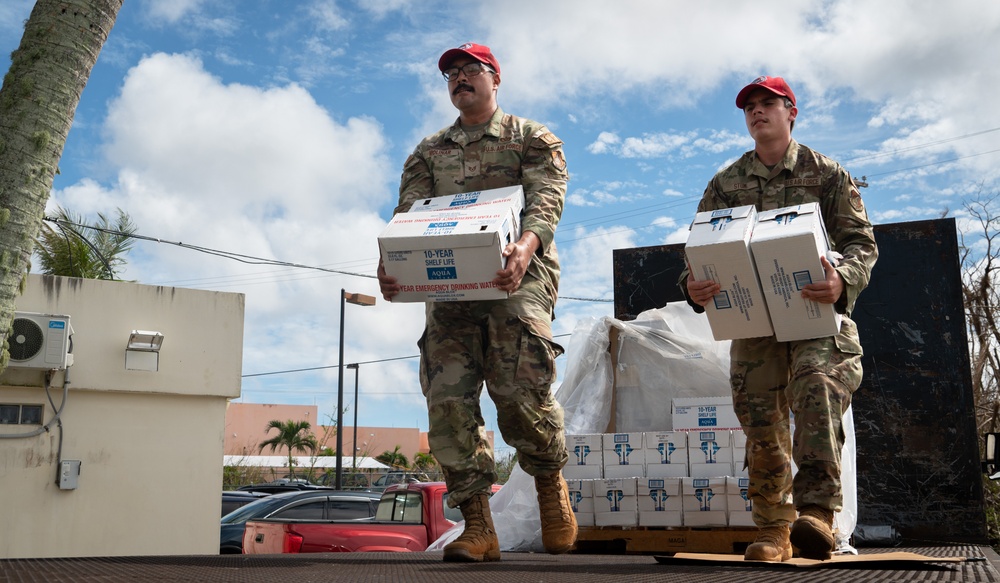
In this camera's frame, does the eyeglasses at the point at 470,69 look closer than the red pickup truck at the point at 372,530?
Yes

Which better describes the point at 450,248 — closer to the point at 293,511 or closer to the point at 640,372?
the point at 640,372

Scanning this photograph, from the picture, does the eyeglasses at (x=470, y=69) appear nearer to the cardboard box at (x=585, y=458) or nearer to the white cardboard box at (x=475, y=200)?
the white cardboard box at (x=475, y=200)

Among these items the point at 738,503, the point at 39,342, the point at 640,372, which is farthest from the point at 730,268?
the point at 39,342

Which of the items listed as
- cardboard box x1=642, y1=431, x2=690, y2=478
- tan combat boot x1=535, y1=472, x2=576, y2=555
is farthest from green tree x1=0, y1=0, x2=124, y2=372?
cardboard box x1=642, y1=431, x2=690, y2=478

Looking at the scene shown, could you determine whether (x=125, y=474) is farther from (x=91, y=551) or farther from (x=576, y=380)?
(x=576, y=380)

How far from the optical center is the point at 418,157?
3994 mm

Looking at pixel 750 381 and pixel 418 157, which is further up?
pixel 418 157

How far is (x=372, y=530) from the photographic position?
404 inches

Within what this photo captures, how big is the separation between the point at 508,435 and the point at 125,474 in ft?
22.6

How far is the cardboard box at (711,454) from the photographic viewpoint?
16.3 ft

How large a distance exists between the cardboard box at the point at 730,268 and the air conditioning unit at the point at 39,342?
7367mm

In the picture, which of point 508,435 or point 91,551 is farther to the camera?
point 91,551

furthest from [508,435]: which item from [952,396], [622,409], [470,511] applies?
[952,396]

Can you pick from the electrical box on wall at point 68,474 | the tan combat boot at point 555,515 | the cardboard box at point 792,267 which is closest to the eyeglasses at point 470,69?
the cardboard box at point 792,267
